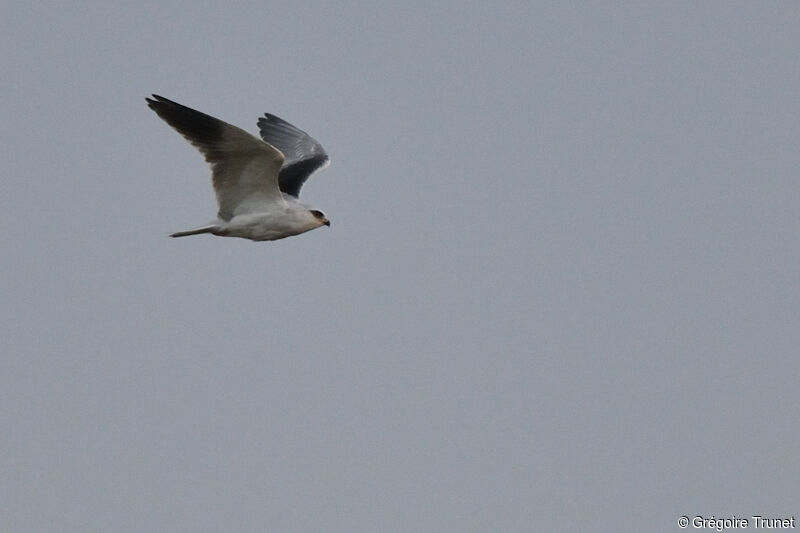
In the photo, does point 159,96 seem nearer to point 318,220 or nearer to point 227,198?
point 227,198

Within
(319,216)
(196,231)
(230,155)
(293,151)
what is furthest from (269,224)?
(293,151)

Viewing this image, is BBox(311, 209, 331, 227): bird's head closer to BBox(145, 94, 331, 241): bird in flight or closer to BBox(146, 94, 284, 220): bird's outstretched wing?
BBox(145, 94, 331, 241): bird in flight

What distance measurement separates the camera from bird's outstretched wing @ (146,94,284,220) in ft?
40.5

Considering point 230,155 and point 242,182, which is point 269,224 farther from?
point 230,155

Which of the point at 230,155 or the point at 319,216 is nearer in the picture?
the point at 230,155

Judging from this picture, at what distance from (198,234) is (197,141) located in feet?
3.89

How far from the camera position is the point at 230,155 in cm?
1261

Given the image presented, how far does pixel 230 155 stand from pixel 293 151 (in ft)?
14.7

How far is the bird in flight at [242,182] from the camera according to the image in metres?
12.4

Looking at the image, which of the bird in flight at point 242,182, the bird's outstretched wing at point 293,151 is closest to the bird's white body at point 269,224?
the bird in flight at point 242,182

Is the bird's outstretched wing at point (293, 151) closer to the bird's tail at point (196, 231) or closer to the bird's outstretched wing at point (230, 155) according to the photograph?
the bird's outstretched wing at point (230, 155)

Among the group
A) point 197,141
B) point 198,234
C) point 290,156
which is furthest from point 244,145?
point 290,156

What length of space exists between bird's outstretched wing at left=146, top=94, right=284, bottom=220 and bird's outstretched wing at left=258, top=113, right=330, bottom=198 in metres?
1.49

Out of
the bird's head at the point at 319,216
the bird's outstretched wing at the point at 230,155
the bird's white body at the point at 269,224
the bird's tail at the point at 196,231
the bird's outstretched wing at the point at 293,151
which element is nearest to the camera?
the bird's outstretched wing at the point at 230,155
